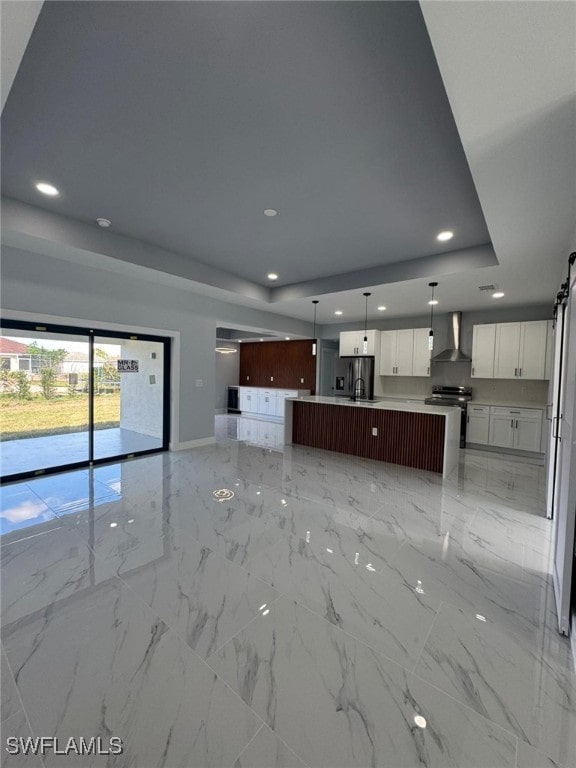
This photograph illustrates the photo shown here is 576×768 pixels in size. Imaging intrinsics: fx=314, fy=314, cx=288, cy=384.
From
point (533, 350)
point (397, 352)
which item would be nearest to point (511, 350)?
point (533, 350)

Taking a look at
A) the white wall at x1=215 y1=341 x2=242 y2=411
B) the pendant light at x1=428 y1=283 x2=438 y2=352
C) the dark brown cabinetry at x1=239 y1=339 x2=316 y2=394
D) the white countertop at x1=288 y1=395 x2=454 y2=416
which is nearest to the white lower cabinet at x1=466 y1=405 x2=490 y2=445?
the white countertop at x1=288 y1=395 x2=454 y2=416

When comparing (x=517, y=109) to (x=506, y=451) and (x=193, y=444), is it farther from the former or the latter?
(x=506, y=451)

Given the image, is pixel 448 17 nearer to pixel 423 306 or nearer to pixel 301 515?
pixel 301 515

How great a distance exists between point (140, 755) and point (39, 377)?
436 centimetres

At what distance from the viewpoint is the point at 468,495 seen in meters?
3.77

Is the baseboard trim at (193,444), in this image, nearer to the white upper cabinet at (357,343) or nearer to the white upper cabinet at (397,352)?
the white upper cabinet at (357,343)

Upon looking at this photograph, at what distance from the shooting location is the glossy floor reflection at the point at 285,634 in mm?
1229

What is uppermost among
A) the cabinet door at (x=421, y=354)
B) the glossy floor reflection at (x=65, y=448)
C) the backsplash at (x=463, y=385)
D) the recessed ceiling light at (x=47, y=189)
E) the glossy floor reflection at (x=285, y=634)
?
the recessed ceiling light at (x=47, y=189)

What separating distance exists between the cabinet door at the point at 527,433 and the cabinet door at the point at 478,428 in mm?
473

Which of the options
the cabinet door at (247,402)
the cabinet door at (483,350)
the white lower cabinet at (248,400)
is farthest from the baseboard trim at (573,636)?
the cabinet door at (247,402)

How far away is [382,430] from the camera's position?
5211mm

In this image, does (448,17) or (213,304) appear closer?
(448,17)

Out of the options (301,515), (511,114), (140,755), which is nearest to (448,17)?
(511,114)

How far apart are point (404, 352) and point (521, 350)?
85.1 inches
